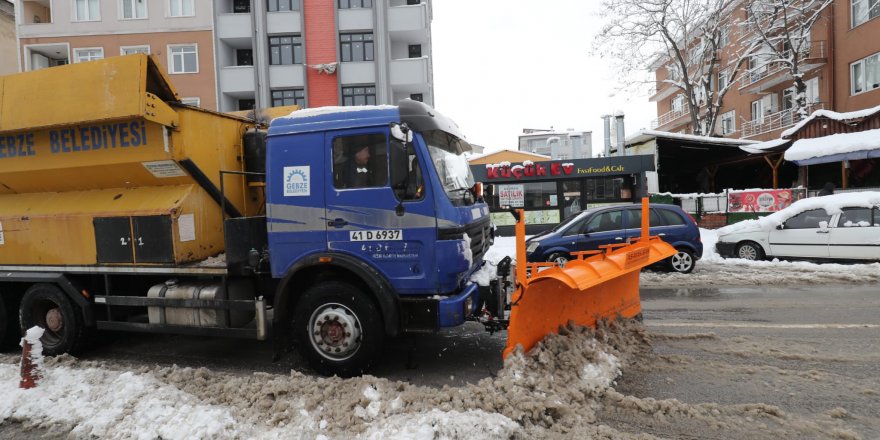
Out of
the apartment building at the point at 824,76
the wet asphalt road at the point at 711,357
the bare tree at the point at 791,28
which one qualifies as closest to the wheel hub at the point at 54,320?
the wet asphalt road at the point at 711,357

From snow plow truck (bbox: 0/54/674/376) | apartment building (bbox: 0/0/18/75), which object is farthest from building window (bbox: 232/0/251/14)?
snow plow truck (bbox: 0/54/674/376)

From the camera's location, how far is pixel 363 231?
180 inches

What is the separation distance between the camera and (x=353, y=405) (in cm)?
387

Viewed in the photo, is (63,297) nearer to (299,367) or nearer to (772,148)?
(299,367)

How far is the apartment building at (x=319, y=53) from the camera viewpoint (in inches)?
1123

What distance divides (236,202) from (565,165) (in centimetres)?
1646

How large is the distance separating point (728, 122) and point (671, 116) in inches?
323

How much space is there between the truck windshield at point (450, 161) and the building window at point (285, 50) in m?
26.7

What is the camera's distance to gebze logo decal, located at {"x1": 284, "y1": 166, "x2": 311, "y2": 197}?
4734 mm

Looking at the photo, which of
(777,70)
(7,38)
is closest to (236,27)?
(7,38)

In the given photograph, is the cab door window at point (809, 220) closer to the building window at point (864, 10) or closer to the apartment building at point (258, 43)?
the building window at point (864, 10)

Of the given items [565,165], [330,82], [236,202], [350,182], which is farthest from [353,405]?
[330,82]

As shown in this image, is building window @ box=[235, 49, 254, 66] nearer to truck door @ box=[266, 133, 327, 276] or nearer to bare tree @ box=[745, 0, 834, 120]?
truck door @ box=[266, 133, 327, 276]

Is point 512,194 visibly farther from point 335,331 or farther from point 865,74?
point 865,74
